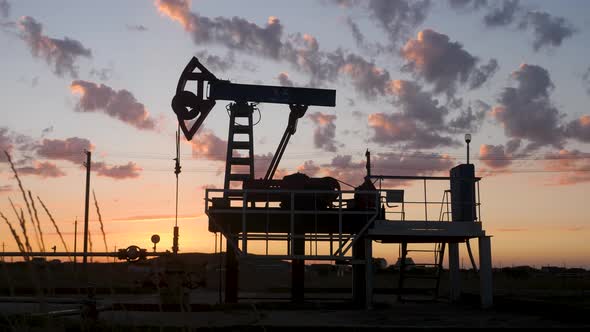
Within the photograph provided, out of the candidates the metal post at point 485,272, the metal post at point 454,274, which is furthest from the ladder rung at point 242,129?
the metal post at point 485,272

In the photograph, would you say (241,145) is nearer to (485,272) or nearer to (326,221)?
(326,221)

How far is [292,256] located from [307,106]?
22.9 feet

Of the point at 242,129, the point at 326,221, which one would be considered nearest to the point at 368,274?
the point at 326,221

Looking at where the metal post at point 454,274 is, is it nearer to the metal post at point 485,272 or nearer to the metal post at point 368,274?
the metal post at point 485,272

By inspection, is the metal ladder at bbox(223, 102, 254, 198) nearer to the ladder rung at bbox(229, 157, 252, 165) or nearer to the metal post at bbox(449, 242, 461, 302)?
the ladder rung at bbox(229, 157, 252, 165)

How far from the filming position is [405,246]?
85.3ft

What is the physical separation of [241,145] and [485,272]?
33.5ft

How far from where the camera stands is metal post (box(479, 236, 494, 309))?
2366 cm

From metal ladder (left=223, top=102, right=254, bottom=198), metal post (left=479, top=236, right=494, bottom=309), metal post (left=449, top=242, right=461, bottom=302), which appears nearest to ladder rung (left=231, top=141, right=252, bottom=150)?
metal ladder (left=223, top=102, right=254, bottom=198)

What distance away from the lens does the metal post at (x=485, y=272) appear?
931 inches

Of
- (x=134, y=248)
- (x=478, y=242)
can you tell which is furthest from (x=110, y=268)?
(x=478, y=242)

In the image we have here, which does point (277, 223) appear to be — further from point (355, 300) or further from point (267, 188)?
point (355, 300)

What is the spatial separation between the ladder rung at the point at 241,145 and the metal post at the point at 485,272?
367 inches

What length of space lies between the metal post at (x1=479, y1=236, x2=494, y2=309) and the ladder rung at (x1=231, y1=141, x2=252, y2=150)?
9323 millimetres
